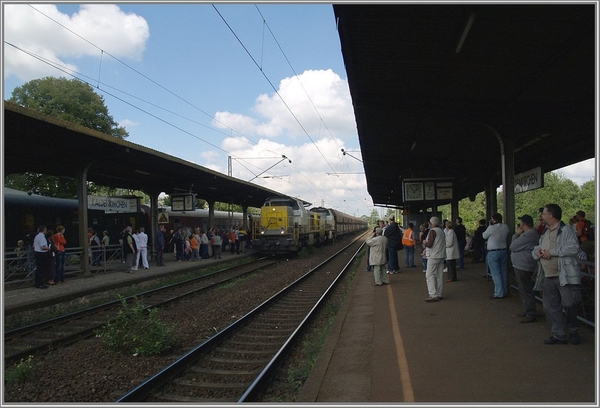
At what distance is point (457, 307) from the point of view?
28.4ft

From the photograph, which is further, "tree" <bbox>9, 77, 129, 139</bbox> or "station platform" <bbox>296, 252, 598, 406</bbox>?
"tree" <bbox>9, 77, 129, 139</bbox>

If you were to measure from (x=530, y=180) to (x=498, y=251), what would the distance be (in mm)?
3419

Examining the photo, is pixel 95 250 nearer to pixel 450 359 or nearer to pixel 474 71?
pixel 474 71

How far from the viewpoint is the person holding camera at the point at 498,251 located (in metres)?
8.93

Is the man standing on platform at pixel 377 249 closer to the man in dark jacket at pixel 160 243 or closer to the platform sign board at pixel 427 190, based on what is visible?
the platform sign board at pixel 427 190

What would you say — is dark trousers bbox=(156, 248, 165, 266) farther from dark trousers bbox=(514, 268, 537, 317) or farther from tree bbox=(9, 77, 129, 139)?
tree bbox=(9, 77, 129, 139)

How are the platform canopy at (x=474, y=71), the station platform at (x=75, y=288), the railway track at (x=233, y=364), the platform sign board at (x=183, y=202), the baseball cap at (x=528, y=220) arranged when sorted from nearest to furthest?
the railway track at (x=233, y=364) < the platform canopy at (x=474, y=71) < the baseball cap at (x=528, y=220) < the station platform at (x=75, y=288) < the platform sign board at (x=183, y=202)

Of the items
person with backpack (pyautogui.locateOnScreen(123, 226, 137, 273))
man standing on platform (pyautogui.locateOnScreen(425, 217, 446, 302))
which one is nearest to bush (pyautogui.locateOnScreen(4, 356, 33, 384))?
man standing on platform (pyautogui.locateOnScreen(425, 217, 446, 302))

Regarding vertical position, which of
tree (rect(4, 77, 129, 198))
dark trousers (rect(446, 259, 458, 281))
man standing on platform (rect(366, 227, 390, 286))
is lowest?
dark trousers (rect(446, 259, 458, 281))

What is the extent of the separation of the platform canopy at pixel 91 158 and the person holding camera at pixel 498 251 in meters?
10.2

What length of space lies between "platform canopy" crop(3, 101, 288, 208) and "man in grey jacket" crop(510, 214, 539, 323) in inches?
401

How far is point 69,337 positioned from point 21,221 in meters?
14.1

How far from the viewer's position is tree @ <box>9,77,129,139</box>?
3269 cm

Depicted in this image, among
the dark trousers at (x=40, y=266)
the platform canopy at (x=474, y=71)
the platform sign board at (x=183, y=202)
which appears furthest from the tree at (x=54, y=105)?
the platform canopy at (x=474, y=71)
